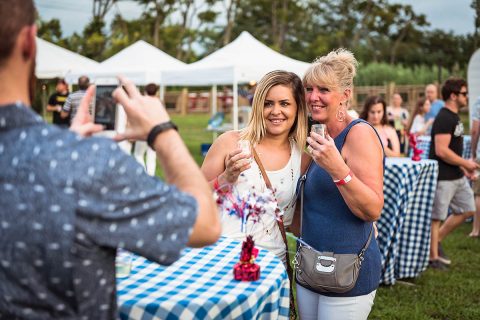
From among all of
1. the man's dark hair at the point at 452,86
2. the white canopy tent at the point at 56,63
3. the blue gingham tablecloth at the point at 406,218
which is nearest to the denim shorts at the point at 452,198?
the blue gingham tablecloth at the point at 406,218

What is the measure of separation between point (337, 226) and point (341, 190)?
244mm

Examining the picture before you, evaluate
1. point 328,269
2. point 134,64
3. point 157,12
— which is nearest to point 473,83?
point 328,269

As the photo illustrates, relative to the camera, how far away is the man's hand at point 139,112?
3.85 feet

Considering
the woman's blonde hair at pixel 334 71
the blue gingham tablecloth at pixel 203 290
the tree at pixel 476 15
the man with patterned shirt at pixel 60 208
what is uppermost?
the tree at pixel 476 15

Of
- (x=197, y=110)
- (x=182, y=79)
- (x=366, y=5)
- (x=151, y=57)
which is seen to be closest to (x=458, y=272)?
(x=182, y=79)

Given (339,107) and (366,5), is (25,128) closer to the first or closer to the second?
(339,107)

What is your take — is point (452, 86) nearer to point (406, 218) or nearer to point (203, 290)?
point (406, 218)

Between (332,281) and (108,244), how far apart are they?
1500 millimetres

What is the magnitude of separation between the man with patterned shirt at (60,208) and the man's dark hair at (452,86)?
474 cm

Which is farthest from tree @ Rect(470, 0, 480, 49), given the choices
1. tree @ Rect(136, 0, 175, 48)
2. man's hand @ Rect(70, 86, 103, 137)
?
tree @ Rect(136, 0, 175, 48)

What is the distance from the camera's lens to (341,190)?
7.25 ft

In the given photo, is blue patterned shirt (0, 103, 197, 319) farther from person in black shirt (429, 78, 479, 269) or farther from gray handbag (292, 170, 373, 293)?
person in black shirt (429, 78, 479, 269)

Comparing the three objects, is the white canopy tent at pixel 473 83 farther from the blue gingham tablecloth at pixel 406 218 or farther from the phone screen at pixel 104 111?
the phone screen at pixel 104 111

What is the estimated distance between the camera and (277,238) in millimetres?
2529
